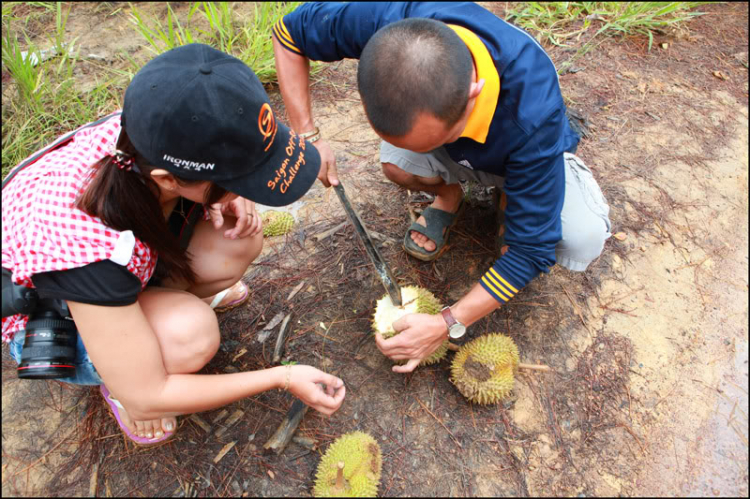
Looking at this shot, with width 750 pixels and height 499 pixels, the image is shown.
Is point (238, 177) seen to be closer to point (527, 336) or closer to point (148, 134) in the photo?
point (148, 134)

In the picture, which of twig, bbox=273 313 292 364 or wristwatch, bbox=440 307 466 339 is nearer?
wristwatch, bbox=440 307 466 339

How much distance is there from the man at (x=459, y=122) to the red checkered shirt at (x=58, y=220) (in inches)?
41.6

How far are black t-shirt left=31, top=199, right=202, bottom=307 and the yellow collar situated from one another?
58.3 inches

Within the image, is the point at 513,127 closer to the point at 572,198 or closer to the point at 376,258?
the point at 572,198

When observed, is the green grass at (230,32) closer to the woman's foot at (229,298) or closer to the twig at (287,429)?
the woman's foot at (229,298)

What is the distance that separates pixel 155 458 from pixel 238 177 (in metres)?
1.55

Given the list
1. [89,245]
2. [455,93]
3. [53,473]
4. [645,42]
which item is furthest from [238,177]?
[645,42]

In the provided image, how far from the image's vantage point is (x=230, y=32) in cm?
431

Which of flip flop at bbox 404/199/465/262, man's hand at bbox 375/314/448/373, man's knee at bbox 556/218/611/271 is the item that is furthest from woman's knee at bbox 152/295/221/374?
Answer: man's knee at bbox 556/218/611/271

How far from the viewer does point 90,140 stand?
68.0 inches

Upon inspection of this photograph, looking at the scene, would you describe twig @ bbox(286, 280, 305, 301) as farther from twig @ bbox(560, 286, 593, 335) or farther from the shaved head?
twig @ bbox(560, 286, 593, 335)

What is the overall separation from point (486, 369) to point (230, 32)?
384cm

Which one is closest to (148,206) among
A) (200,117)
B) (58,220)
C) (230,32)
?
(58,220)

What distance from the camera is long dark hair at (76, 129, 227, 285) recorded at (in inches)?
62.0
